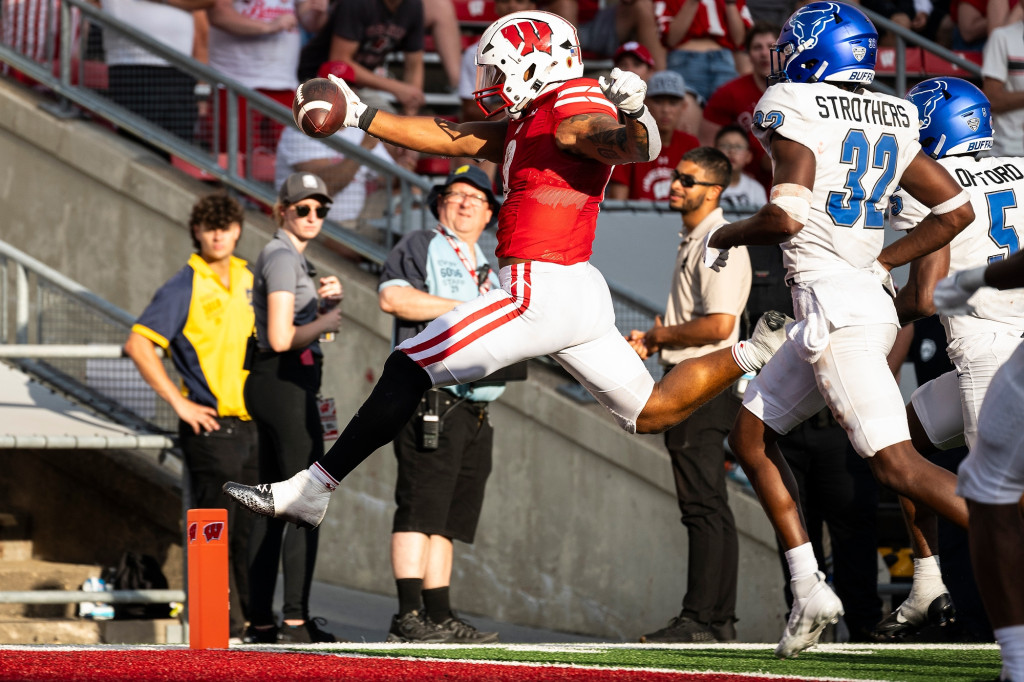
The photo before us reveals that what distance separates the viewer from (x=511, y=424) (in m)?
9.01

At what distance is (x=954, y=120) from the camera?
6094 millimetres

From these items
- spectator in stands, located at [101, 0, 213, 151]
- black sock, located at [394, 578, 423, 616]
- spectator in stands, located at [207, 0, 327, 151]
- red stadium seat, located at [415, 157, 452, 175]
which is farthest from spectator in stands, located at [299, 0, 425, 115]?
black sock, located at [394, 578, 423, 616]

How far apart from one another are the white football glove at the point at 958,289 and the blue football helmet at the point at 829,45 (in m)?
2.00

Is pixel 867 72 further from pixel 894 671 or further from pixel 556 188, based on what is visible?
pixel 894 671

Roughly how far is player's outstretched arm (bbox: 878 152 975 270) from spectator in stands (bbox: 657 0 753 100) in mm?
5559

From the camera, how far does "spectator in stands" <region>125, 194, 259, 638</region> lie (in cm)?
720

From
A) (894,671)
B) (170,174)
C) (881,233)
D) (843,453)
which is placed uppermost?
(170,174)

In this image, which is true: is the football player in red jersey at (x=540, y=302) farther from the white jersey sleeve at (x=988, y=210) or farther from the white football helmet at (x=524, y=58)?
the white jersey sleeve at (x=988, y=210)

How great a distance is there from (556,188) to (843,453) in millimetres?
2777

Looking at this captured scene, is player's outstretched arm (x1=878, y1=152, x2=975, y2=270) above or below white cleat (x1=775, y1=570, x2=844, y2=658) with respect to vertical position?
above

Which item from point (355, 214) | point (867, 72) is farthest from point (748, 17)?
point (867, 72)

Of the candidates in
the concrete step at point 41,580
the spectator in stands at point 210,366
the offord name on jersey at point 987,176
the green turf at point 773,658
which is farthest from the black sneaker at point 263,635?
the offord name on jersey at point 987,176

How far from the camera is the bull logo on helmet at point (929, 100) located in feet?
20.1

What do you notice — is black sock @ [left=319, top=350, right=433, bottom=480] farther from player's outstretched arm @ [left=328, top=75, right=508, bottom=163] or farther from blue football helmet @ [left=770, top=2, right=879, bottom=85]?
blue football helmet @ [left=770, top=2, right=879, bottom=85]
